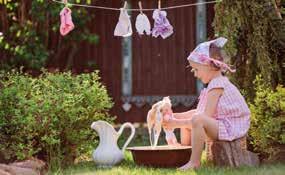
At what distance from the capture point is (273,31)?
22.7ft

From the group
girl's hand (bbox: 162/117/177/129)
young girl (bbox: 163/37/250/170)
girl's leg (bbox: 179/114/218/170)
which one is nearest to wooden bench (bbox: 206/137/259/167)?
young girl (bbox: 163/37/250/170)

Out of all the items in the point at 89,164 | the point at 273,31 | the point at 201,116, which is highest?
the point at 273,31

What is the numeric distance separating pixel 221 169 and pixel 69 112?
160 cm

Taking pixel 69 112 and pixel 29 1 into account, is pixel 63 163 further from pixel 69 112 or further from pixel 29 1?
pixel 29 1

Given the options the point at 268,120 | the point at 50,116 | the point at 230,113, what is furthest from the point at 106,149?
the point at 268,120

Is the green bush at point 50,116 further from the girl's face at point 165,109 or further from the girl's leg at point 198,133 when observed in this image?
the girl's leg at point 198,133

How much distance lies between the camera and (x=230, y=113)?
607 cm

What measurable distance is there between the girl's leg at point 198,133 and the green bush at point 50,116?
4.09 feet

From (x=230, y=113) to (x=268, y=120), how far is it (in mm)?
629

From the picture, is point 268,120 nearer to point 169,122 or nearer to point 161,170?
point 169,122

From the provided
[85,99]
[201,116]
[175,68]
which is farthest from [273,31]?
[175,68]

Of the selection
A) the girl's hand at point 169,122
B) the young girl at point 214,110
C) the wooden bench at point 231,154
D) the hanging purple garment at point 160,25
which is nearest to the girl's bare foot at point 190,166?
the young girl at point 214,110

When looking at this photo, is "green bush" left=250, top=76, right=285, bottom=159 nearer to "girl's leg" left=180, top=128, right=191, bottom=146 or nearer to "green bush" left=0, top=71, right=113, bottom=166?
"girl's leg" left=180, top=128, right=191, bottom=146

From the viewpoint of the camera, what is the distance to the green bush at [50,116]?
6.19 meters
